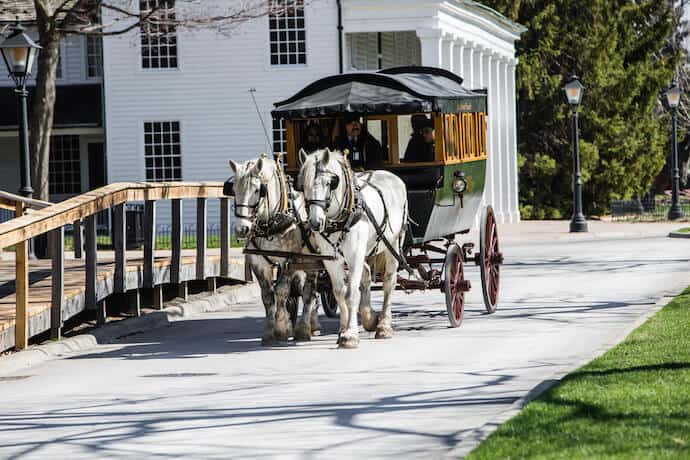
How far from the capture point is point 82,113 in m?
45.6

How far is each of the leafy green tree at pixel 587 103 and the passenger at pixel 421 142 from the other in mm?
36328

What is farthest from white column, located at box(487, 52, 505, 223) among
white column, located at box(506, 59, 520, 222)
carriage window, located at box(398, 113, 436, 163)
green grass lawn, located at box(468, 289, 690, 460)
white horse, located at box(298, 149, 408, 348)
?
green grass lawn, located at box(468, 289, 690, 460)

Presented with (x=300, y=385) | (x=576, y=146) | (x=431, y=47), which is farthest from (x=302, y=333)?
(x=431, y=47)

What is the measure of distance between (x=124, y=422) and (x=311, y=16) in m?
34.0

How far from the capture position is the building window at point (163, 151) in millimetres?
44719

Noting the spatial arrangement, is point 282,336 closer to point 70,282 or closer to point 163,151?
point 70,282

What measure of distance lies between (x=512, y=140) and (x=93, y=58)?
15162mm

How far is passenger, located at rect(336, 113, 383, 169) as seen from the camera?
54.3 feet

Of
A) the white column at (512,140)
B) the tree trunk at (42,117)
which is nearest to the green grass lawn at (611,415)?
the tree trunk at (42,117)

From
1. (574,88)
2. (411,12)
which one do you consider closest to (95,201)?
(574,88)

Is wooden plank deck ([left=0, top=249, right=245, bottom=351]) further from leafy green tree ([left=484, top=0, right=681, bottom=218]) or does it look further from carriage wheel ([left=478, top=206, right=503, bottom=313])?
leafy green tree ([left=484, top=0, right=681, bottom=218])

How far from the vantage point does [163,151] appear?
4472 centimetres

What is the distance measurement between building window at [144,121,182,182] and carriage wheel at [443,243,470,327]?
28.7 meters

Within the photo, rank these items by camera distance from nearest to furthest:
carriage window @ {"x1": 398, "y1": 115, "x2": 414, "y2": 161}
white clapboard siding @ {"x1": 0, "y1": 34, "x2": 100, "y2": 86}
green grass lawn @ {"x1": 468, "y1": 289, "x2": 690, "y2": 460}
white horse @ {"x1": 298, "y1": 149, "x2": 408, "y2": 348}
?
green grass lawn @ {"x1": 468, "y1": 289, "x2": 690, "y2": 460}, white horse @ {"x1": 298, "y1": 149, "x2": 408, "y2": 348}, carriage window @ {"x1": 398, "y1": 115, "x2": 414, "y2": 161}, white clapboard siding @ {"x1": 0, "y1": 34, "x2": 100, "y2": 86}
